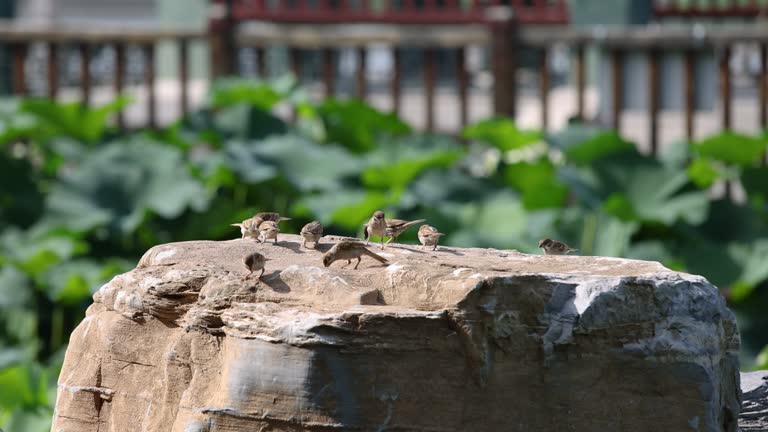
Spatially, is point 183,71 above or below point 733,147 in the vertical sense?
above

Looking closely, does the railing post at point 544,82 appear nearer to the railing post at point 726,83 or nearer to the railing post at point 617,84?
the railing post at point 617,84

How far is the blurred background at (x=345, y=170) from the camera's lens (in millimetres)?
6648

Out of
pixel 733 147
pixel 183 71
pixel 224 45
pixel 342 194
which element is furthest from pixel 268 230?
pixel 224 45

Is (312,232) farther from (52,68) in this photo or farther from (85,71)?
(52,68)

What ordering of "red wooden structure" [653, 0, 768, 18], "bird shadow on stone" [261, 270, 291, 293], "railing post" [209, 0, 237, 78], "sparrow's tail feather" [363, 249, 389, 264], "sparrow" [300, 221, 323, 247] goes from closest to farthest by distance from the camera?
"bird shadow on stone" [261, 270, 291, 293] < "sparrow's tail feather" [363, 249, 389, 264] < "sparrow" [300, 221, 323, 247] < "railing post" [209, 0, 237, 78] < "red wooden structure" [653, 0, 768, 18]

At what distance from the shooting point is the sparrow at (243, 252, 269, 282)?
2.85 meters

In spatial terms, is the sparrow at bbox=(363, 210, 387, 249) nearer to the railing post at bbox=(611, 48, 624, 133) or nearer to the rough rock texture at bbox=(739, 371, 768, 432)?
the rough rock texture at bbox=(739, 371, 768, 432)

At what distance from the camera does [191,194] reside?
22.9 ft

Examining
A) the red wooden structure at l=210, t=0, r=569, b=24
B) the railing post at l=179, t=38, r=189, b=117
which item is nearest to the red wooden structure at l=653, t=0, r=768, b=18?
the red wooden structure at l=210, t=0, r=569, b=24

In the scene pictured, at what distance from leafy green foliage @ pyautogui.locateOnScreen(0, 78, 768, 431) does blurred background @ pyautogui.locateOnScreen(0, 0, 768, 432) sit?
0.04ft

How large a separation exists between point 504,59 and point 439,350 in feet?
18.9

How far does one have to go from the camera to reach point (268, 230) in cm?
325

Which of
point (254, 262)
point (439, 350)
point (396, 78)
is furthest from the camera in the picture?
point (396, 78)

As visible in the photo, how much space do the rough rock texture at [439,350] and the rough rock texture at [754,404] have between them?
0.46 m
